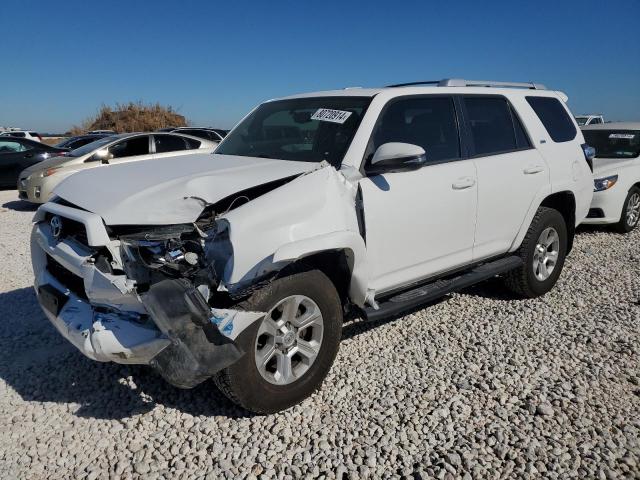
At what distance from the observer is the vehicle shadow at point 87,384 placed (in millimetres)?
3193

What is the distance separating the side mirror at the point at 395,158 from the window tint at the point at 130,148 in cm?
862

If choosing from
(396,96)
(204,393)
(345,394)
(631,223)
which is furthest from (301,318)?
(631,223)

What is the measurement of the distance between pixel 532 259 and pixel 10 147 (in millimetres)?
13393

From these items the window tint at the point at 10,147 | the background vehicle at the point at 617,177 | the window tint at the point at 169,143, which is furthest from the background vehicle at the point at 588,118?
the window tint at the point at 10,147

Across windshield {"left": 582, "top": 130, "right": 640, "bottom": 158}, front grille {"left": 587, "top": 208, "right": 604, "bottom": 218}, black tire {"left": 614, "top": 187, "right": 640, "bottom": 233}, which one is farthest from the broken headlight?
windshield {"left": 582, "top": 130, "right": 640, "bottom": 158}

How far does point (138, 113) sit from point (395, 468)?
3446 cm

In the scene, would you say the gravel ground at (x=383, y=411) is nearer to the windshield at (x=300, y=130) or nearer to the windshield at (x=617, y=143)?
the windshield at (x=300, y=130)

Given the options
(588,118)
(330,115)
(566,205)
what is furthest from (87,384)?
(588,118)

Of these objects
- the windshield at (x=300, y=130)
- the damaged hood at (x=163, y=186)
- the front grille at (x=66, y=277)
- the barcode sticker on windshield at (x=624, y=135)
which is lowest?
the front grille at (x=66, y=277)

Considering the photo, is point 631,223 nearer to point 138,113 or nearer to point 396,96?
point 396,96

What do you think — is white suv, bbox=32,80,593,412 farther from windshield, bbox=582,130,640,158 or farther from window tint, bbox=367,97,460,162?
windshield, bbox=582,130,640,158

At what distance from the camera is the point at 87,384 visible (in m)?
3.47

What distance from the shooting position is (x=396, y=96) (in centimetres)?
376

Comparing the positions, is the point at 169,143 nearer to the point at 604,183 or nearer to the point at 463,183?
the point at 604,183
